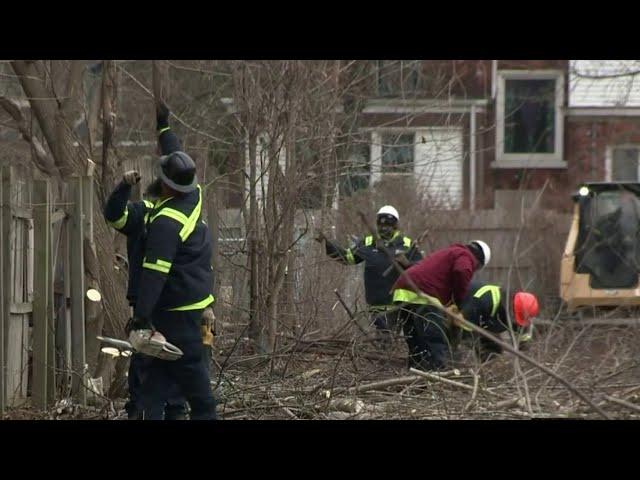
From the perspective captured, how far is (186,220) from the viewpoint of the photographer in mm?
7359

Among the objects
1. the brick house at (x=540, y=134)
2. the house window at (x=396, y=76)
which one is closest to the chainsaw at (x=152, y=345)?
the house window at (x=396, y=76)

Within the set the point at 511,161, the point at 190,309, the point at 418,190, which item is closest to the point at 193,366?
the point at 190,309

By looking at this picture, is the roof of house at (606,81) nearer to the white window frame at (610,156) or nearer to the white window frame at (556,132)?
the white window frame at (556,132)

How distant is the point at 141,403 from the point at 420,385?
2.36 metres

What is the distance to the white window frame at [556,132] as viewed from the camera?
27.9m

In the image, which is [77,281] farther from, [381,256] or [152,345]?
[381,256]

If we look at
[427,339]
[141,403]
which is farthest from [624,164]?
[141,403]

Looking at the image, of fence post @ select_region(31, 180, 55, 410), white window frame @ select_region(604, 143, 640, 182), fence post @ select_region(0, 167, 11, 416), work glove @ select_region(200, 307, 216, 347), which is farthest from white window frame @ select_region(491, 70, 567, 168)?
work glove @ select_region(200, 307, 216, 347)

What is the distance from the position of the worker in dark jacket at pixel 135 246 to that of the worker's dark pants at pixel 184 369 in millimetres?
60

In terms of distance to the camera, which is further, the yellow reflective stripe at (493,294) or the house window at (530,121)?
the house window at (530,121)

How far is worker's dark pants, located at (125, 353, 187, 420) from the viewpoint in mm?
7355

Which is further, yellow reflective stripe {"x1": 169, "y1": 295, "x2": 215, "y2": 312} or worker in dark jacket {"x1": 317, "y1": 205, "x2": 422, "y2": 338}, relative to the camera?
worker in dark jacket {"x1": 317, "y1": 205, "x2": 422, "y2": 338}

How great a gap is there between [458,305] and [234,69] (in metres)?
3.06

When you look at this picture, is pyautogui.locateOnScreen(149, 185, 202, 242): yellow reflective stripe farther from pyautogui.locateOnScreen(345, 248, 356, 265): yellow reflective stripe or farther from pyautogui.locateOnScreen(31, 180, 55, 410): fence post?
pyautogui.locateOnScreen(345, 248, 356, 265): yellow reflective stripe
